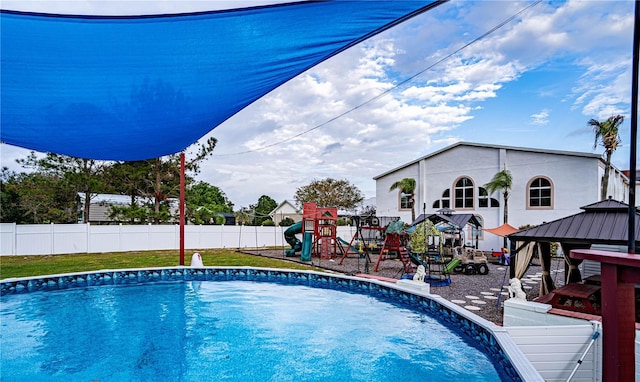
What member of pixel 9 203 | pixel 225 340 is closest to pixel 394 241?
pixel 225 340

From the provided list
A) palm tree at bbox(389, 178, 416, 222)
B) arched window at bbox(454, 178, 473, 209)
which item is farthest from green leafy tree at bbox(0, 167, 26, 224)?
arched window at bbox(454, 178, 473, 209)

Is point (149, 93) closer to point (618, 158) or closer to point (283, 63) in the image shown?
point (283, 63)

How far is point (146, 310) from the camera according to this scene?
715 centimetres

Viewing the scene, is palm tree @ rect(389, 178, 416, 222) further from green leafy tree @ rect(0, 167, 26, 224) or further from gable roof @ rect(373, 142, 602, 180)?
green leafy tree @ rect(0, 167, 26, 224)

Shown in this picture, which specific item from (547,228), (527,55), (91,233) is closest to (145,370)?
(547,228)

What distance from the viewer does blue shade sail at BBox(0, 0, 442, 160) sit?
Result: 2.94 metres

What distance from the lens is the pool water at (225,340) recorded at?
14.6 ft

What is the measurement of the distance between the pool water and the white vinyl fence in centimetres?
785

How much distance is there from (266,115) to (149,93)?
11.3m

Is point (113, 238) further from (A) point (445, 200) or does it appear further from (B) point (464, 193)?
(B) point (464, 193)

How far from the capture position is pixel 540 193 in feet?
59.6

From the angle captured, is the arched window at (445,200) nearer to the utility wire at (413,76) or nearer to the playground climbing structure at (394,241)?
the playground climbing structure at (394,241)

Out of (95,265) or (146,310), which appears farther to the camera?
(95,265)

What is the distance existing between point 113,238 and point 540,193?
2035 centimetres
